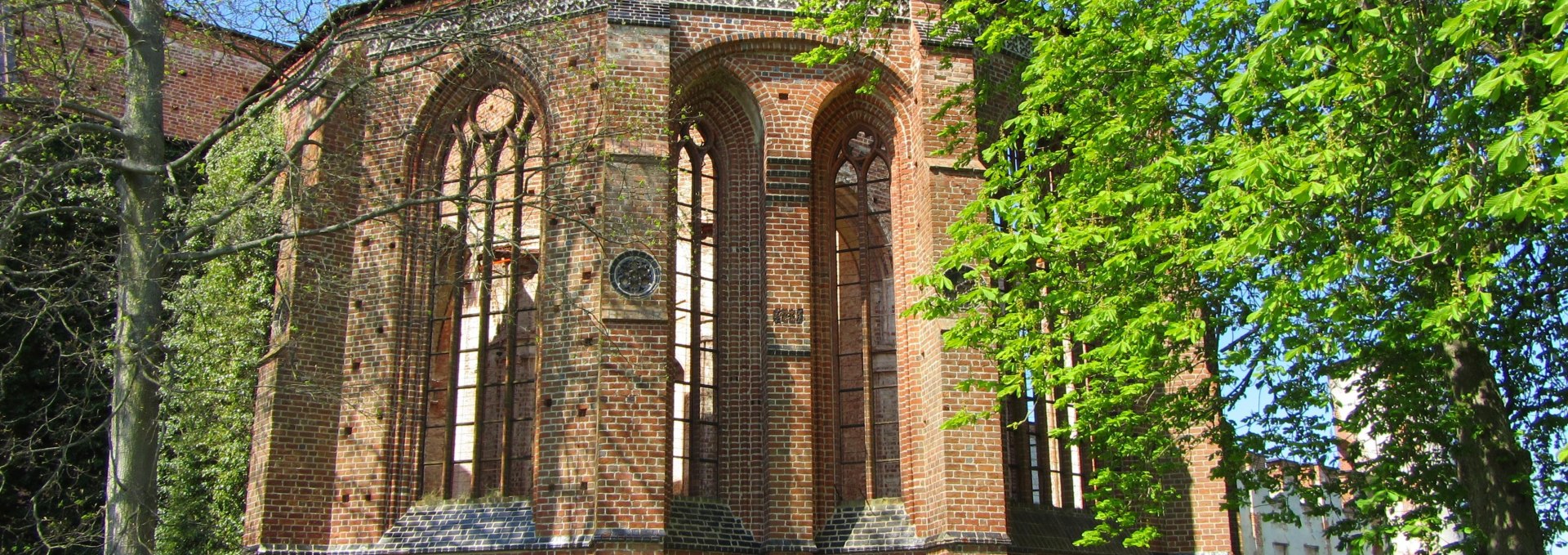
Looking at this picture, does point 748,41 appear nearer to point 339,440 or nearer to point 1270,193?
point 339,440

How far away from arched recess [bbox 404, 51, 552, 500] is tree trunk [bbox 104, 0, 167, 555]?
338cm

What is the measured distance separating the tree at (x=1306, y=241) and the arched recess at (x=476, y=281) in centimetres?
497

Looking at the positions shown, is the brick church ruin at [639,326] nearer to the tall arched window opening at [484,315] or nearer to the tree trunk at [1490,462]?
the tall arched window opening at [484,315]

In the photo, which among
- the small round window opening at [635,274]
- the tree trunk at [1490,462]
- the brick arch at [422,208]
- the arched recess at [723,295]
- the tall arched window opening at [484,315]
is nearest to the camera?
the tree trunk at [1490,462]

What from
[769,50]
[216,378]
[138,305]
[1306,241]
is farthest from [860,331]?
[138,305]

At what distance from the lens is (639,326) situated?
1370 cm

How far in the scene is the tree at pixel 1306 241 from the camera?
356 inches

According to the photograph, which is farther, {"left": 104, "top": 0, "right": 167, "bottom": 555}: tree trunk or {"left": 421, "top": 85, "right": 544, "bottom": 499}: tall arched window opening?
{"left": 421, "top": 85, "right": 544, "bottom": 499}: tall arched window opening

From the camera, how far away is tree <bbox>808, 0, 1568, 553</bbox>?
29.7ft

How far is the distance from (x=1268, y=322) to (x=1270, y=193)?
3.70 feet

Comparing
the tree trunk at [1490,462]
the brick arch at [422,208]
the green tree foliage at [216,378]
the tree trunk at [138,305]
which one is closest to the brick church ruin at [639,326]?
the brick arch at [422,208]

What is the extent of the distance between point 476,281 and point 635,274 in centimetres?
168

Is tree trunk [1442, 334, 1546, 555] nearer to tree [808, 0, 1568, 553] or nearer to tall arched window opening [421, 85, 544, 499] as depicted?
tree [808, 0, 1568, 553]

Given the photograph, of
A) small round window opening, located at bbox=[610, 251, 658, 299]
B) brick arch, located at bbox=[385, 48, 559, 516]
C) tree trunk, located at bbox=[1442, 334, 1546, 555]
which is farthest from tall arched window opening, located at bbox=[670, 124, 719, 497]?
tree trunk, located at bbox=[1442, 334, 1546, 555]
